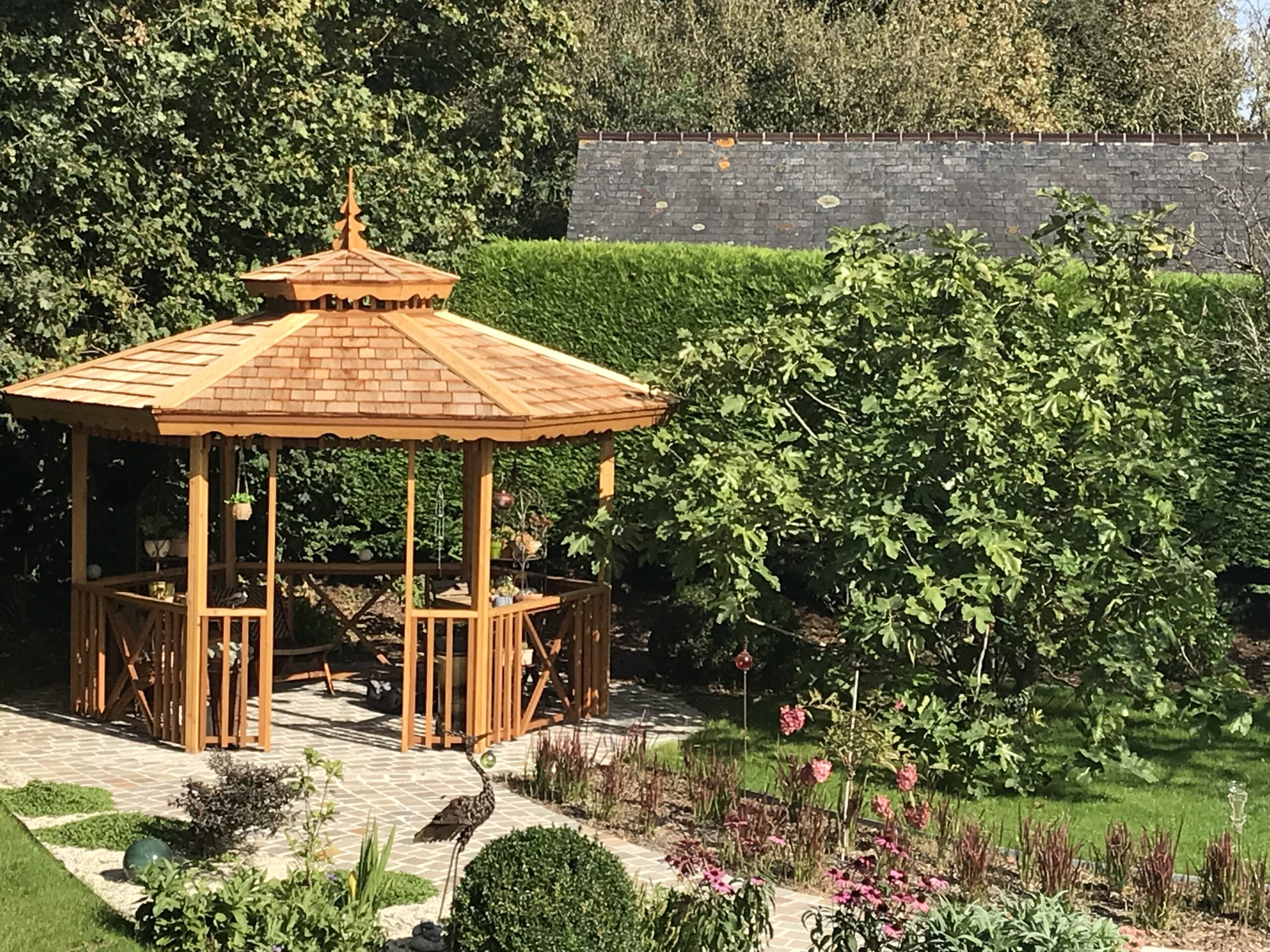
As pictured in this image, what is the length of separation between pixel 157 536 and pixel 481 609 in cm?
325

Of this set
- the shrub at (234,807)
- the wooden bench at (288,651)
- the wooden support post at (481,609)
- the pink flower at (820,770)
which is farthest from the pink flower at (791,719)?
the wooden bench at (288,651)

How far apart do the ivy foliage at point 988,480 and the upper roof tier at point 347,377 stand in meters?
1.11

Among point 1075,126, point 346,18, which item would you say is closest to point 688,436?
point 346,18

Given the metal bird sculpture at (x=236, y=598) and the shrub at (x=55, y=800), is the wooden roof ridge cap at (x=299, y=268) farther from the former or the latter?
the shrub at (x=55, y=800)

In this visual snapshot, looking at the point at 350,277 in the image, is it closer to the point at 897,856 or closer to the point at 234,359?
the point at 234,359

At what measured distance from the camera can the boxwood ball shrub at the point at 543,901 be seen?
7.38 meters

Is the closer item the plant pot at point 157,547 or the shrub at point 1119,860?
the shrub at point 1119,860

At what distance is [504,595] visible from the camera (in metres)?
13.2

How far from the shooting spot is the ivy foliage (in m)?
11.7

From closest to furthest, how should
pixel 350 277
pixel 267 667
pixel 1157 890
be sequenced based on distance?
pixel 1157 890 < pixel 267 667 < pixel 350 277

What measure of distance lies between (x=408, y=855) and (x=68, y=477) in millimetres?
7481

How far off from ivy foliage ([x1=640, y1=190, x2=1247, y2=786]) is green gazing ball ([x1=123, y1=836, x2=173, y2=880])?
4452 mm

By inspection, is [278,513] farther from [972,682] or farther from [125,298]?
[972,682]

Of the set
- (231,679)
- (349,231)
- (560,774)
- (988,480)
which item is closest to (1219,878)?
(988,480)
